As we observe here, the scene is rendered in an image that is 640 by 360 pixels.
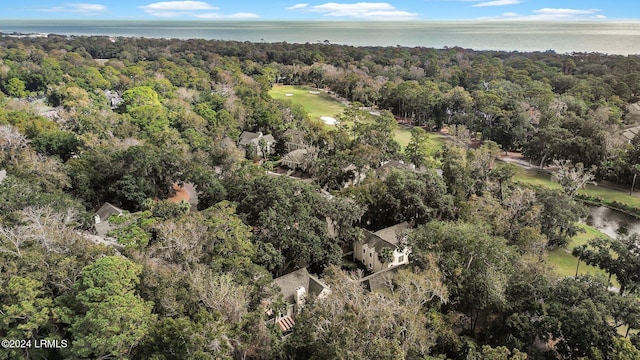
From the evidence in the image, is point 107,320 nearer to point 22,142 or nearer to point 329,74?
point 22,142

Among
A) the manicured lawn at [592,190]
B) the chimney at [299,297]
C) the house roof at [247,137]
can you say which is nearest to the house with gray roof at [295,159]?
the house roof at [247,137]

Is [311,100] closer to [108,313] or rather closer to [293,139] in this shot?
[293,139]

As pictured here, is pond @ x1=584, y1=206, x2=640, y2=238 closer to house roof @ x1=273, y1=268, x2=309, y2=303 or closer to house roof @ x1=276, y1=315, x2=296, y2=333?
house roof @ x1=273, y1=268, x2=309, y2=303

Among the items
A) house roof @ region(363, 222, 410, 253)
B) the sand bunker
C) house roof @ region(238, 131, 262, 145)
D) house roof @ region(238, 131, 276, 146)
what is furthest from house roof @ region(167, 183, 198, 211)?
the sand bunker

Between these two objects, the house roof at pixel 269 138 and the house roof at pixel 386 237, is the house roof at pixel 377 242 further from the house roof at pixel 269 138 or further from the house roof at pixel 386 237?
the house roof at pixel 269 138

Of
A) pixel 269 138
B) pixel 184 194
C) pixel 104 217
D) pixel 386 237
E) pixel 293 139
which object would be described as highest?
pixel 293 139

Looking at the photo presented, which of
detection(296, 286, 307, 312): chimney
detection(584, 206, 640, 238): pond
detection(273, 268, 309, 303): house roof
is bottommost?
detection(584, 206, 640, 238): pond

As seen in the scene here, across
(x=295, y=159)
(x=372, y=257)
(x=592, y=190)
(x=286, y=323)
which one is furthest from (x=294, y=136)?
(x=592, y=190)
